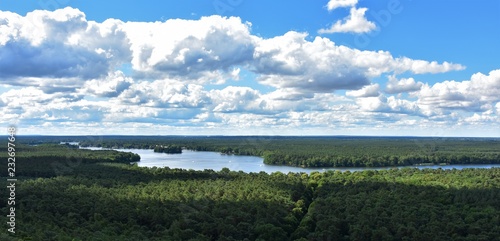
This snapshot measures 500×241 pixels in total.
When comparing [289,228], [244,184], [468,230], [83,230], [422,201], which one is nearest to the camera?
[83,230]

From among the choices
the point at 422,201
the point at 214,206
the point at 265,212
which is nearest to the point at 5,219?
the point at 214,206

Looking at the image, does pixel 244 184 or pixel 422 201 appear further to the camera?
pixel 244 184

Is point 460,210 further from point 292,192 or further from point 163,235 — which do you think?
point 163,235

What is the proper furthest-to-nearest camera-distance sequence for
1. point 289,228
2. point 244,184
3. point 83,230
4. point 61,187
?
point 244,184 < point 61,187 < point 289,228 < point 83,230

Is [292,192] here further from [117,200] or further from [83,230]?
[83,230]

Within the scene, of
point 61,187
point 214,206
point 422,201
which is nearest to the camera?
point 214,206

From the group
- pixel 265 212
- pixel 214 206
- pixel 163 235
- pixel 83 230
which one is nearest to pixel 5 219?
pixel 83 230
